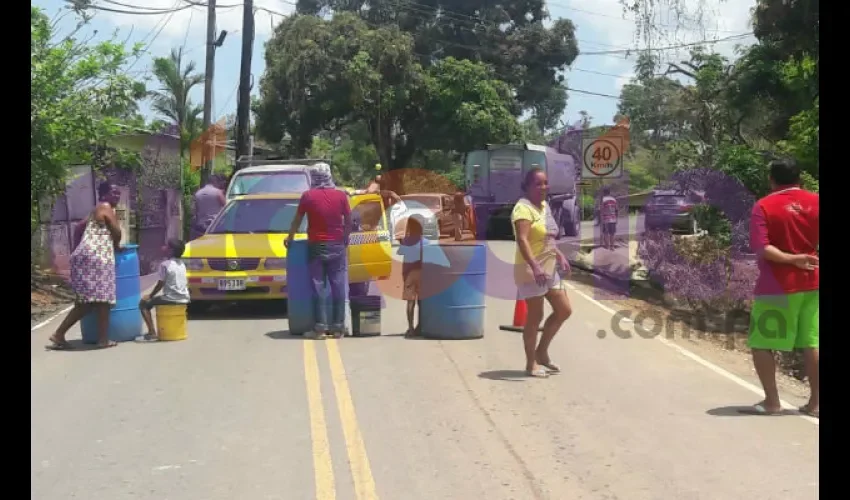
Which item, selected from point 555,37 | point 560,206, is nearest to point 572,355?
point 560,206

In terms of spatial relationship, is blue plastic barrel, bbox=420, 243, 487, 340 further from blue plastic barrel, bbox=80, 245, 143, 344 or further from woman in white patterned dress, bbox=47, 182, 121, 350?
woman in white patterned dress, bbox=47, 182, 121, 350

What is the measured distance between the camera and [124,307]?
1090 centimetres

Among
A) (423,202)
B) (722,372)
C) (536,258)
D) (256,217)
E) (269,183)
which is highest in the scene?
(269,183)

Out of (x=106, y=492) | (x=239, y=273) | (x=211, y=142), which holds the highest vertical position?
(x=211, y=142)

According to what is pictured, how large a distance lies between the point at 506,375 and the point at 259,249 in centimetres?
469

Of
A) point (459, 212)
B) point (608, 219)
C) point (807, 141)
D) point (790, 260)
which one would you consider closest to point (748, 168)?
point (807, 141)

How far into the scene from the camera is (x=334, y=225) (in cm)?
1073

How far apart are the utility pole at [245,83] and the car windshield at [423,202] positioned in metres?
5.05

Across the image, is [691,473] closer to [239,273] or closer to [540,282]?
[540,282]

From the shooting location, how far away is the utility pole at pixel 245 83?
27.1 m

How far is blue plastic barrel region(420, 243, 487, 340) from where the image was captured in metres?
10.6

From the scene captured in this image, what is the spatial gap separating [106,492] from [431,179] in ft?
128

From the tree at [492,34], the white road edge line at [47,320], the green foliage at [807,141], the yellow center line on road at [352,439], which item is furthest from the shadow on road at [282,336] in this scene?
the tree at [492,34]

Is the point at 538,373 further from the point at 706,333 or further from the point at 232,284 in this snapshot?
the point at 706,333
